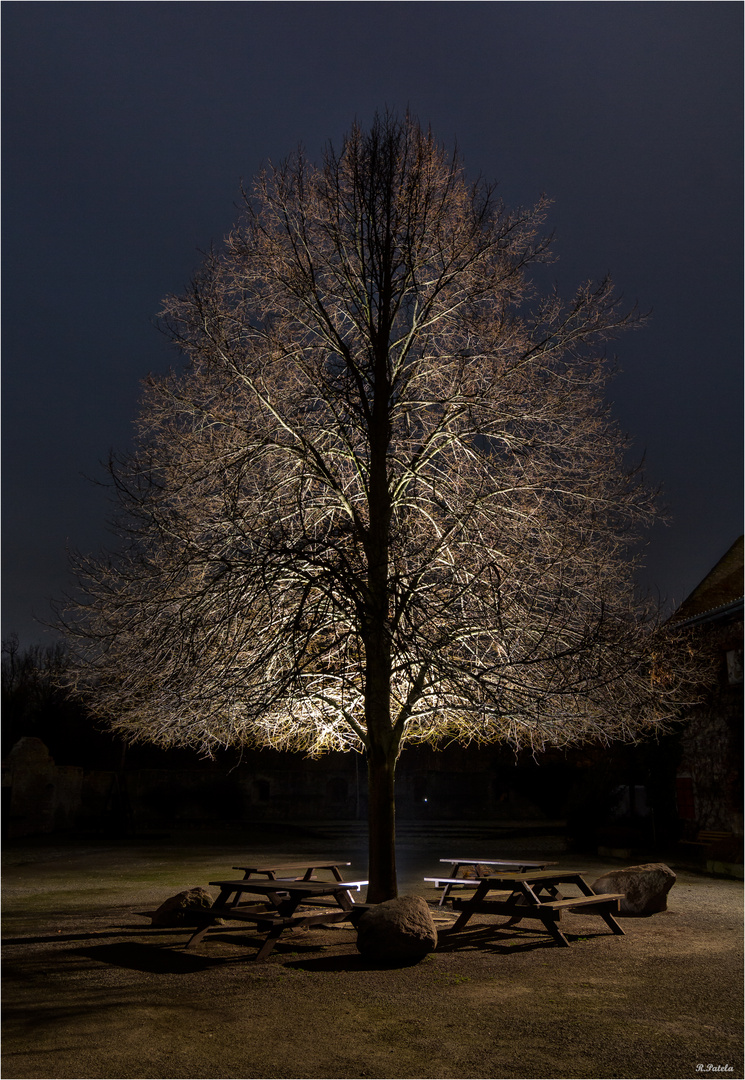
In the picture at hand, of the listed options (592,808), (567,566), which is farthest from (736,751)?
(567,566)

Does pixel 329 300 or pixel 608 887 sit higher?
pixel 329 300

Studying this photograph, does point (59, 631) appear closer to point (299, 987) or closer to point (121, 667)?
point (121, 667)

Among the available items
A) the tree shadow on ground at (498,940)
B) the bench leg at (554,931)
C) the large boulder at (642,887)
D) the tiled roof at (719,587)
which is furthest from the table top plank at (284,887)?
the tiled roof at (719,587)

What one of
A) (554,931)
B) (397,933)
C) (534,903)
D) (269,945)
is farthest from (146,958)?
(554,931)

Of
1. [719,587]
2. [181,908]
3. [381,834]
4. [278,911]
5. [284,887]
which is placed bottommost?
[181,908]

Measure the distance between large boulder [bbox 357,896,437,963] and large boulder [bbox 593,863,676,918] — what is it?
426cm

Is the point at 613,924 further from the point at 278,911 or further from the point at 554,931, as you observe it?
the point at 278,911

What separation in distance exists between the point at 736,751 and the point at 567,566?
390 inches

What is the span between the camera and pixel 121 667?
10062 mm

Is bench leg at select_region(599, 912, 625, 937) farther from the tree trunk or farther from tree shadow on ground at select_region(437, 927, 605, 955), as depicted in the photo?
the tree trunk

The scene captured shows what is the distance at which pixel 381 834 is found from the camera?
32.0 ft

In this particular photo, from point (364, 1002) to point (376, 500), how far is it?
18.7 feet

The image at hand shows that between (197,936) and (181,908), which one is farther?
(181,908)

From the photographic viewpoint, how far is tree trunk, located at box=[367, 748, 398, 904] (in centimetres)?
968
